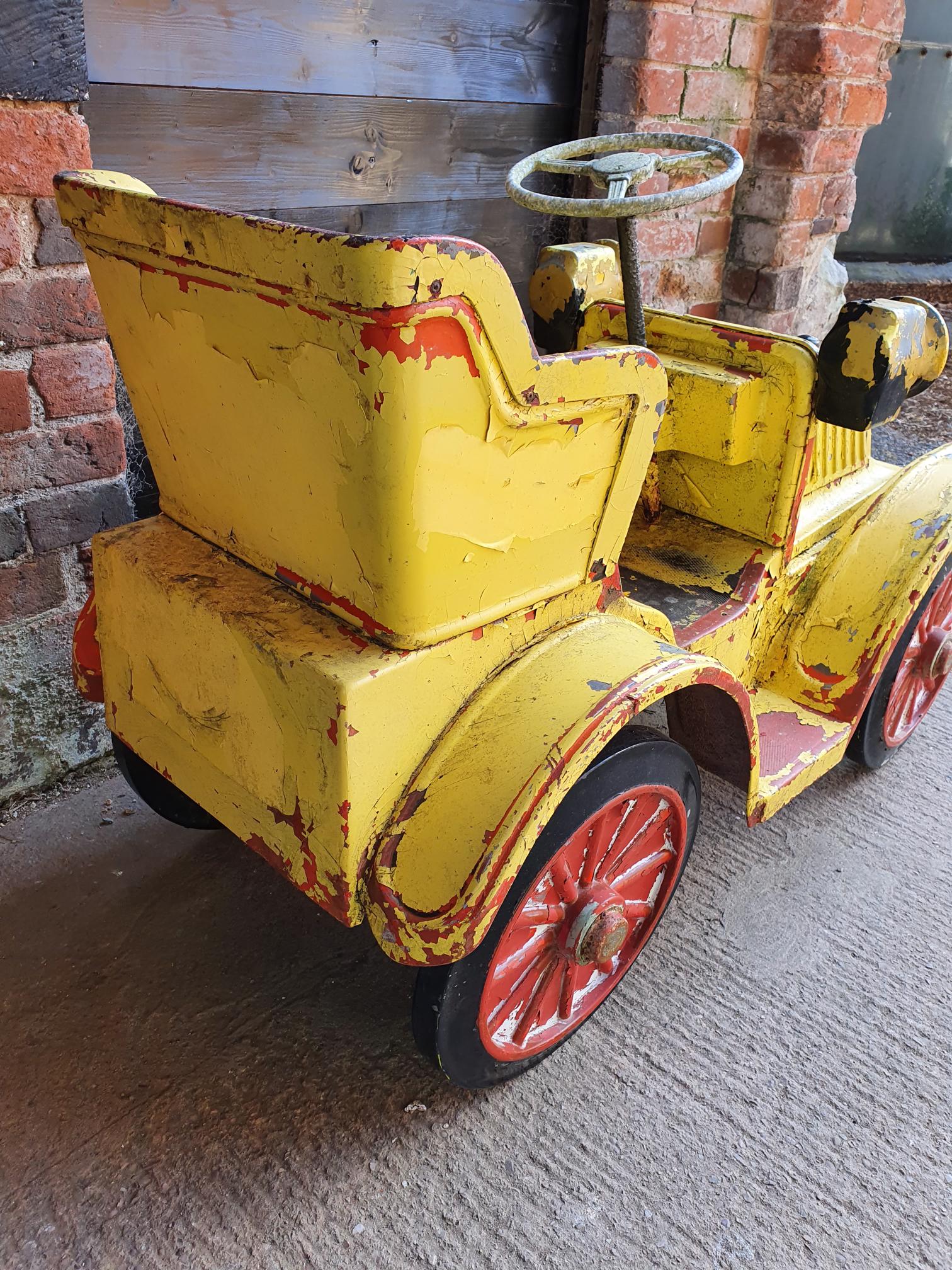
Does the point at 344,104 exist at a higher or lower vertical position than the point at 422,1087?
higher

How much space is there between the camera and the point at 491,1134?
1378 mm

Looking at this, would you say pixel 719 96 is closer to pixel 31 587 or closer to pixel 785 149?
pixel 785 149

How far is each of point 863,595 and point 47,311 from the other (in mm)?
1542

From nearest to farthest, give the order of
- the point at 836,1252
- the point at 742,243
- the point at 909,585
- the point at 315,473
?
the point at 315,473, the point at 836,1252, the point at 909,585, the point at 742,243

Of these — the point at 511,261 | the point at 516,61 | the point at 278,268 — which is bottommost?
the point at 511,261

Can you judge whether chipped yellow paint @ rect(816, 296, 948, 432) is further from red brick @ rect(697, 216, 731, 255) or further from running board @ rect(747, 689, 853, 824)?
red brick @ rect(697, 216, 731, 255)

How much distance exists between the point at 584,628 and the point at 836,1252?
0.88 metres

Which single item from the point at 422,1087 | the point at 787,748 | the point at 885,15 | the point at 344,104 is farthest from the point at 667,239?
the point at 422,1087

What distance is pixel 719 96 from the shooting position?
2828mm

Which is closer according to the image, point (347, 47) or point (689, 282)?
point (347, 47)

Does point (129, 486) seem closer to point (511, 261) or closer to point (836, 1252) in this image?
point (511, 261)

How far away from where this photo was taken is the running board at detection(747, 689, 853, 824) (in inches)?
64.6

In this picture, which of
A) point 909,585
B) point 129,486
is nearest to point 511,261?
point 129,486

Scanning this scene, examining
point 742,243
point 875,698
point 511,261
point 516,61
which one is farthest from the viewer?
point 742,243
